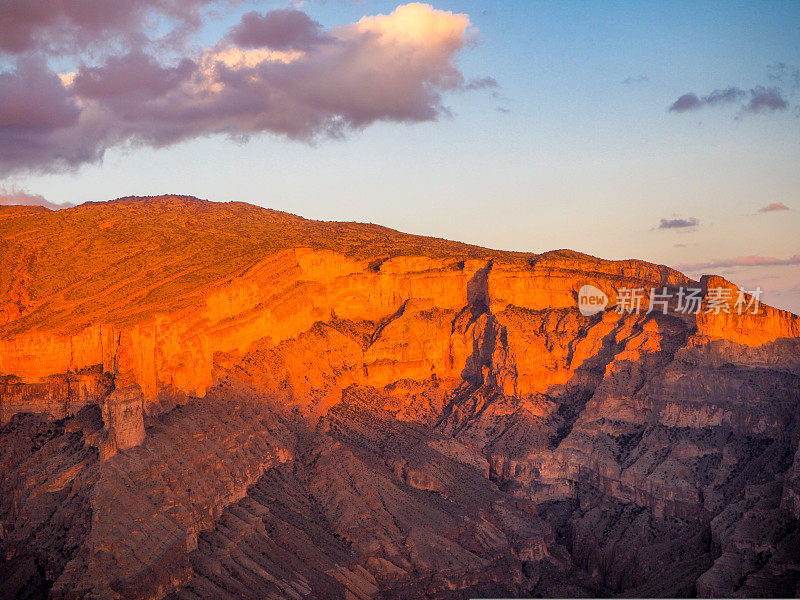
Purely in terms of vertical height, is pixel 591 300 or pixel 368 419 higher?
pixel 591 300

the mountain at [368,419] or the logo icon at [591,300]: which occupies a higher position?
the logo icon at [591,300]

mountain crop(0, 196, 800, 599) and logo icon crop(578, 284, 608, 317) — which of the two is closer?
mountain crop(0, 196, 800, 599)

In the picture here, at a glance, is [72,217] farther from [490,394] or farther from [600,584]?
[600,584]

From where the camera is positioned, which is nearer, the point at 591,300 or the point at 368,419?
the point at 368,419

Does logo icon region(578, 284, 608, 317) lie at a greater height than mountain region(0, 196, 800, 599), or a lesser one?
greater
